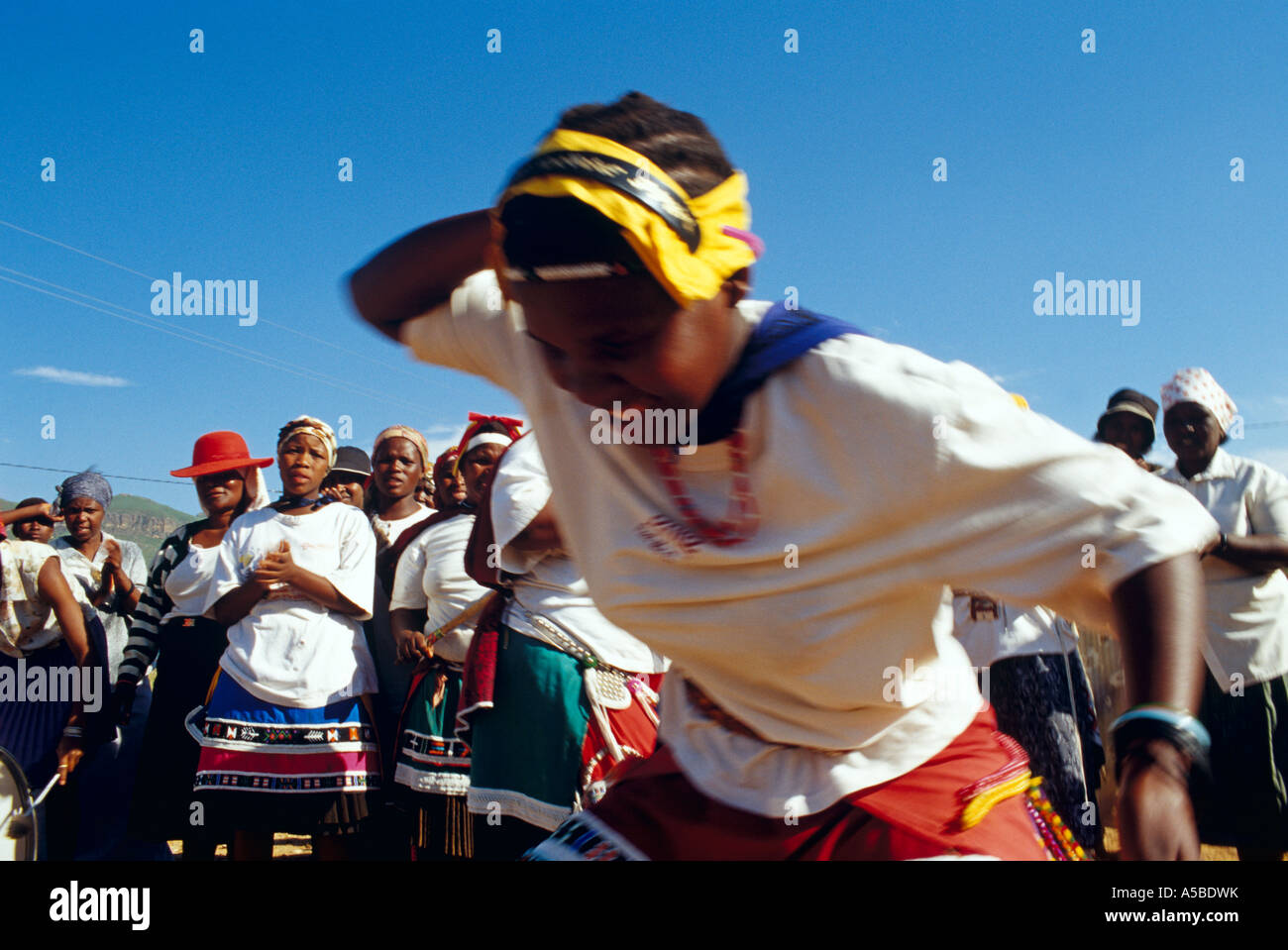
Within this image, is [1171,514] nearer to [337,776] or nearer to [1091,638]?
[337,776]

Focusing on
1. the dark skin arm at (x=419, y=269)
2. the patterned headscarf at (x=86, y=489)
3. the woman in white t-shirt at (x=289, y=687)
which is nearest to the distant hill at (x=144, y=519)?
the patterned headscarf at (x=86, y=489)

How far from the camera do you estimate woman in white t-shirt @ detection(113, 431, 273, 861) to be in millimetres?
5227

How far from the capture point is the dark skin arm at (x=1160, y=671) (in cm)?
124

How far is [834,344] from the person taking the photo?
144 cm

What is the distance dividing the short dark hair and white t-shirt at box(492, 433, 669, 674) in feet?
6.63

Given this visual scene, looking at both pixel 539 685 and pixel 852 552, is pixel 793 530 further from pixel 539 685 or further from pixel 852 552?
pixel 539 685

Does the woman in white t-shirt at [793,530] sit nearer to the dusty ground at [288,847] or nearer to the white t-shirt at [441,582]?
the white t-shirt at [441,582]

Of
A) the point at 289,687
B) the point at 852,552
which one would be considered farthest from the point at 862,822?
the point at 289,687

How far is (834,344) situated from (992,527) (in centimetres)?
31

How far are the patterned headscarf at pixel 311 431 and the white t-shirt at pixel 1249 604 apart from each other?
13.1ft
